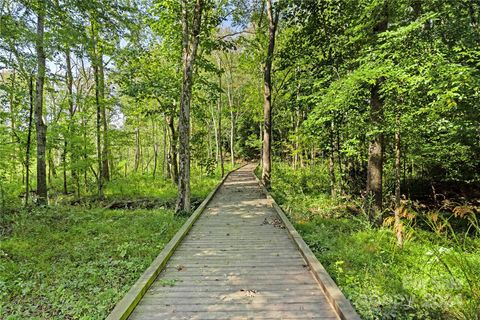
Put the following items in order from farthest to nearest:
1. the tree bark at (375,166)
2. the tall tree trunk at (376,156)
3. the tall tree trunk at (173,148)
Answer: the tall tree trunk at (173,148) → the tree bark at (375,166) → the tall tree trunk at (376,156)

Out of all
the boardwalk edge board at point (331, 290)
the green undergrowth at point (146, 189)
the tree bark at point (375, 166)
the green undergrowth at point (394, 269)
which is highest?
the tree bark at point (375, 166)

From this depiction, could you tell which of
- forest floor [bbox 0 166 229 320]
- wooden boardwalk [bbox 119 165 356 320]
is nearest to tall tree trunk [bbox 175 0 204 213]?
forest floor [bbox 0 166 229 320]

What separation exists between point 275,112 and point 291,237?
1938 centimetres

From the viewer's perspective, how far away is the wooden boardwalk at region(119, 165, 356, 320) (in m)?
3.24

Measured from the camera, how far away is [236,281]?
4.00 metres

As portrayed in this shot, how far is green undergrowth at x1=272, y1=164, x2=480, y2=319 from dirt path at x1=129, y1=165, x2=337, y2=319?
530mm

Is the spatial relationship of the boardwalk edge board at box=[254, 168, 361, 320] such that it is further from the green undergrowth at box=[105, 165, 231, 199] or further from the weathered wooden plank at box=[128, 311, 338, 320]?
the green undergrowth at box=[105, 165, 231, 199]

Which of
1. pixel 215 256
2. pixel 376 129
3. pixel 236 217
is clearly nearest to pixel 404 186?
pixel 376 129

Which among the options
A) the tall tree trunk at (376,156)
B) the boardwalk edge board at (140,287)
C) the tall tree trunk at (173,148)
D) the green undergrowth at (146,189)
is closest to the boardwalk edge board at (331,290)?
the boardwalk edge board at (140,287)

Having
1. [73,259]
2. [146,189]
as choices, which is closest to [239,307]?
[73,259]

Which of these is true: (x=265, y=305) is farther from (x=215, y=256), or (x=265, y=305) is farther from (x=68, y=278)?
(x=68, y=278)

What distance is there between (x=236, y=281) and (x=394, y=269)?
2.50 m

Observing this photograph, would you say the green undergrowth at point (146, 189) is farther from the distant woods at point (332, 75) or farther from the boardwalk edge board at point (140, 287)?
the boardwalk edge board at point (140, 287)

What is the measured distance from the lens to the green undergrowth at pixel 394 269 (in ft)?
10.2
